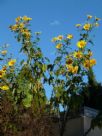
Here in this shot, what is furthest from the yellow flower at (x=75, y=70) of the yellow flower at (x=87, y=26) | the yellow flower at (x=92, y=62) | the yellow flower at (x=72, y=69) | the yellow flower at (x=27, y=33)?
the yellow flower at (x=27, y=33)

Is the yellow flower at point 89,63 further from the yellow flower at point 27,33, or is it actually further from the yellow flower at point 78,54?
the yellow flower at point 27,33

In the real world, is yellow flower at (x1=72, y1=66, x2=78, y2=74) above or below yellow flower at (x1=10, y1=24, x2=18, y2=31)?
below

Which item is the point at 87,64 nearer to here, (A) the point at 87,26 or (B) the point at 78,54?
(B) the point at 78,54

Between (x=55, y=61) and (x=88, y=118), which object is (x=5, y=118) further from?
(x=88, y=118)

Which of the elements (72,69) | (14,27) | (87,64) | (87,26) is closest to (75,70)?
(72,69)

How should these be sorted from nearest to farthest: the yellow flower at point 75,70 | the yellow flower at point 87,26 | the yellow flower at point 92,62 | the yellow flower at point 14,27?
1. the yellow flower at point 92,62
2. the yellow flower at point 75,70
3. the yellow flower at point 87,26
4. the yellow flower at point 14,27

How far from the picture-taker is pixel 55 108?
9.74 meters

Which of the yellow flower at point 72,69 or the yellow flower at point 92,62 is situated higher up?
the yellow flower at point 92,62

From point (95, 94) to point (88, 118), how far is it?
516 centimetres

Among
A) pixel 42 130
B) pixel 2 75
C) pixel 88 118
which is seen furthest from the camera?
pixel 88 118

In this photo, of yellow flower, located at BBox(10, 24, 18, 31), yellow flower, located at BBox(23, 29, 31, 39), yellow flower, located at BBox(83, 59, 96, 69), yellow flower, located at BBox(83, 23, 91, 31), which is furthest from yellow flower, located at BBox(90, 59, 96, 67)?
yellow flower, located at BBox(10, 24, 18, 31)

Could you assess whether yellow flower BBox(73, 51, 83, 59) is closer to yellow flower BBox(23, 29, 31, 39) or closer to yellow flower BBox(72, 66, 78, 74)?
yellow flower BBox(72, 66, 78, 74)

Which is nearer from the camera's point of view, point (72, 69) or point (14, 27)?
point (72, 69)

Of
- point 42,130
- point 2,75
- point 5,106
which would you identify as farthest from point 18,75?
point 42,130
